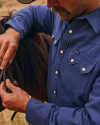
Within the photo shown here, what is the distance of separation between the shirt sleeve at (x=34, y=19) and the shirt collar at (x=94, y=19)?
0.34 meters

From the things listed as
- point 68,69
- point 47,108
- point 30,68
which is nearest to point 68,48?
point 68,69

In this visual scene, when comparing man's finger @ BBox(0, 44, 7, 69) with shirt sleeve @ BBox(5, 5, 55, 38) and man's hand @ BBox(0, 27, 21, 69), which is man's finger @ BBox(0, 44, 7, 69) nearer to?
man's hand @ BBox(0, 27, 21, 69)

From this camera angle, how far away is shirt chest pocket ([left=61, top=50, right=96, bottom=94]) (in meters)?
0.55

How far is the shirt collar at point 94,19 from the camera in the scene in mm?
536

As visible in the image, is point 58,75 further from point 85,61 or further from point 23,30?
point 23,30

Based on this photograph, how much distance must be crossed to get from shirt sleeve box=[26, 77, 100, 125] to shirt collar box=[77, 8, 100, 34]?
187 millimetres

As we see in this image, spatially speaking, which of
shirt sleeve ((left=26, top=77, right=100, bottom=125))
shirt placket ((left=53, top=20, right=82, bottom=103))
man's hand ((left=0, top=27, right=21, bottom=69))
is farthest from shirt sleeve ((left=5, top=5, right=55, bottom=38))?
shirt sleeve ((left=26, top=77, right=100, bottom=125))

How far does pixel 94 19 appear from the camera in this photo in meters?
0.55

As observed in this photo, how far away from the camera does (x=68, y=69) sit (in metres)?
0.62

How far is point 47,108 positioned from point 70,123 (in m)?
0.10

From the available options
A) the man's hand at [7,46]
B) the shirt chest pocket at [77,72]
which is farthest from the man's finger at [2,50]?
the shirt chest pocket at [77,72]

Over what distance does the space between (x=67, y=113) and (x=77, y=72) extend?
16cm

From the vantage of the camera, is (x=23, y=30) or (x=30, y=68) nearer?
(x=23, y=30)

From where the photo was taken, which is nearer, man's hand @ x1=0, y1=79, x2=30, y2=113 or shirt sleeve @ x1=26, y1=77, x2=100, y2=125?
shirt sleeve @ x1=26, y1=77, x2=100, y2=125
